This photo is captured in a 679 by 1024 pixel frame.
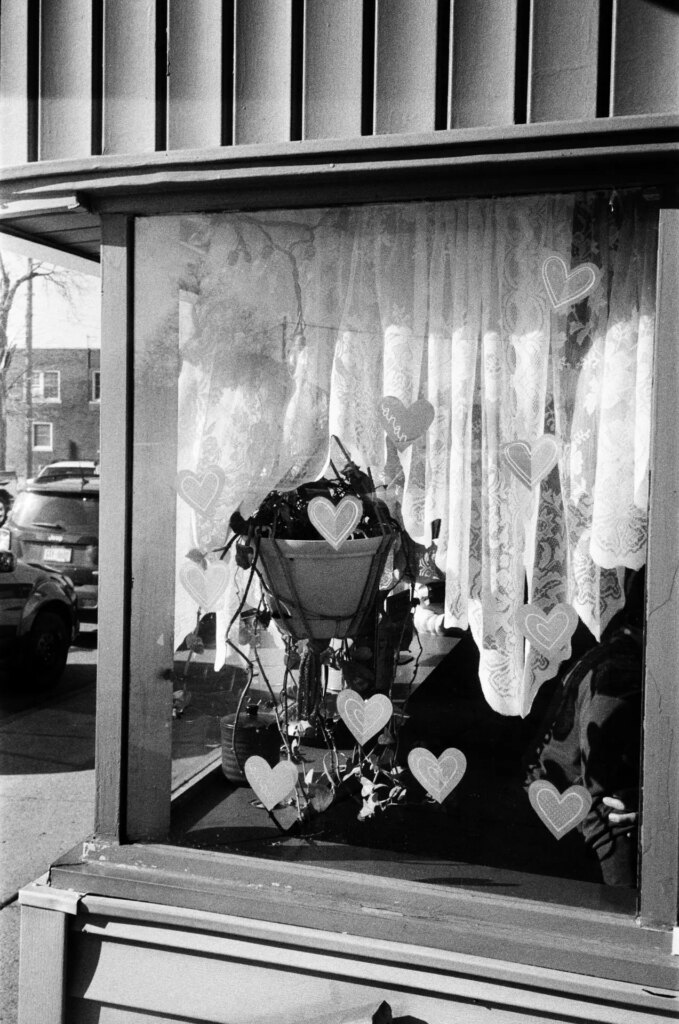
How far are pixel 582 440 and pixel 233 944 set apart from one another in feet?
4.95

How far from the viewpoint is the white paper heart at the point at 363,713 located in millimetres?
2439

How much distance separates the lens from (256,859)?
2.36 m

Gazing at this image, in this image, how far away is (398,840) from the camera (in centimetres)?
241

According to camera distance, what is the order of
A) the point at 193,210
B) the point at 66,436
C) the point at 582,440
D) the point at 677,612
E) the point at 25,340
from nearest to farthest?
the point at 677,612 → the point at 582,440 → the point at 193,210 → the point at 25,340 → the point at 66,436

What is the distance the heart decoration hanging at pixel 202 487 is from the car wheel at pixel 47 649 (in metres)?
5.02

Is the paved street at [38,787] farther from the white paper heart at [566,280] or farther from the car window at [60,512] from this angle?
the white paper heart at [566,280]

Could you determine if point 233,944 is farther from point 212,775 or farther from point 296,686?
point 296,686

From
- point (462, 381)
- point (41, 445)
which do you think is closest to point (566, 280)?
point (462, 381)

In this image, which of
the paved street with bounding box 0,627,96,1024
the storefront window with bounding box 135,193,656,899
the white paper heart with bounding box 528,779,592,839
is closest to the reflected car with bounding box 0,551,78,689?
the paved street with bounding box 0,627,96,1024

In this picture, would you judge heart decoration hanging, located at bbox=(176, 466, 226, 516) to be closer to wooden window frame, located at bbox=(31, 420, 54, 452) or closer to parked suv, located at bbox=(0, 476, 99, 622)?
parked suv, located at bbox=(0, 476, 99, 622)

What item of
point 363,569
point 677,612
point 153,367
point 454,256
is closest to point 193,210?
point 153,367

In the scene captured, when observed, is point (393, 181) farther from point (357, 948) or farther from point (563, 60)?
point (357, 948)

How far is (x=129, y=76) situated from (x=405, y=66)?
739mm

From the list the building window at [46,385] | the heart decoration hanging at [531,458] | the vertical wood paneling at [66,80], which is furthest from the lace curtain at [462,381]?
the building window at [46,385]
